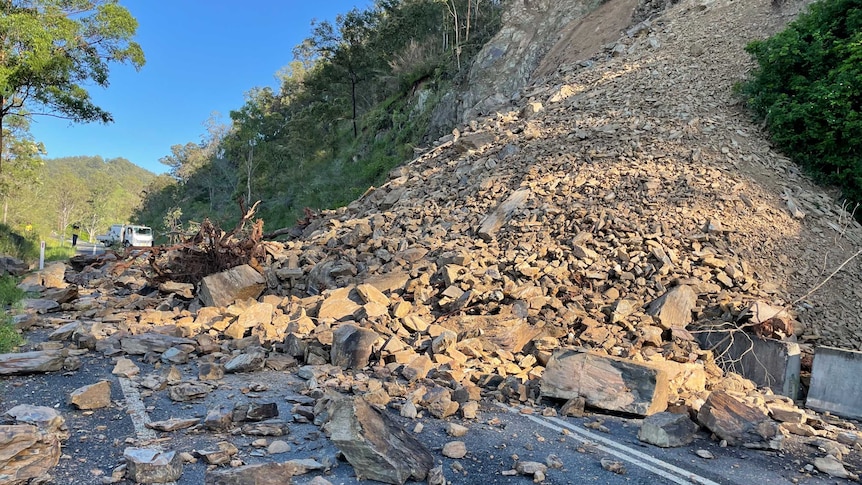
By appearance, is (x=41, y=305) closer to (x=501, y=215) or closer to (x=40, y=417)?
(x=40, y=417)

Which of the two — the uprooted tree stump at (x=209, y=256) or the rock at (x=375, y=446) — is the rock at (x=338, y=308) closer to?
the uprooted tree stump at (x=209, y=256)

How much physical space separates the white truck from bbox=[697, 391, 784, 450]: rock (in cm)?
2545

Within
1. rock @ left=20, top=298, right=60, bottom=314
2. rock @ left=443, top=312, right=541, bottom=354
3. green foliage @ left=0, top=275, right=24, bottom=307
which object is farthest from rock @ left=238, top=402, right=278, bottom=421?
green foliage @ left=0, top=275, right=24, bottom=307

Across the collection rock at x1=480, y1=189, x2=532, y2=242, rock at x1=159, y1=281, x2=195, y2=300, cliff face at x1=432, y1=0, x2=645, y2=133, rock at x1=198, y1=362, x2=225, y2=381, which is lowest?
rock at x1=198, y1=362, x2=225, y2=381

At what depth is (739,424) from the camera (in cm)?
374

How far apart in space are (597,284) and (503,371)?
6.92ft

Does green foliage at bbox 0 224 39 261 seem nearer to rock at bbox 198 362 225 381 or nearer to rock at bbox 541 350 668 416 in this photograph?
rock at bbox 198 362 225 381

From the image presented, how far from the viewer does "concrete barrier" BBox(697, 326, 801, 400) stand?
502cm

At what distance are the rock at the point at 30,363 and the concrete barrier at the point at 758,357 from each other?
6.33 m

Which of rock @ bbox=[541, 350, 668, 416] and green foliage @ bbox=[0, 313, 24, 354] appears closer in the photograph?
rock @ bbox=[541, 350, 668, 416]

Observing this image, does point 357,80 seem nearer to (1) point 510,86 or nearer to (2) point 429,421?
(1) point 510,86

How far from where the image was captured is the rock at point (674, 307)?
559 cm

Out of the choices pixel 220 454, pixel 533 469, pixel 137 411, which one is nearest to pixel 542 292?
pixel 533 469

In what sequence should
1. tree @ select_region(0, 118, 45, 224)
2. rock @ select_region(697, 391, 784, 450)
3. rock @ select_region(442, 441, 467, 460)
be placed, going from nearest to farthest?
rock @ select_region(442, 441, 467, 460) < rock @ select_region(697, 391, 784, 450) < tree @ select_region(0, 118, 45, 224)
